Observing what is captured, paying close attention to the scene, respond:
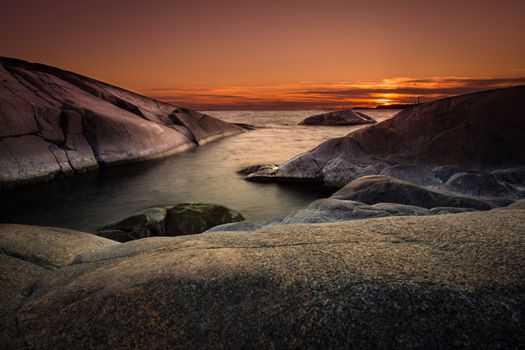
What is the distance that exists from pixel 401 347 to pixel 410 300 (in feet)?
0.87

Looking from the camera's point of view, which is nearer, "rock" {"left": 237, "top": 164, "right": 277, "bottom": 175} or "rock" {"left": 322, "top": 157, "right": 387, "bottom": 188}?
"rock" {"left": 322, "top": 157, "right": 387, "bottom": 188}

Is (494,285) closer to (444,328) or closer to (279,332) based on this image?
(444,328)

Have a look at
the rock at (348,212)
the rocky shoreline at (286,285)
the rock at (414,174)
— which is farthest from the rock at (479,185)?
the rock at (348,212)

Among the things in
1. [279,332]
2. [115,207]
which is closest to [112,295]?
[279,332]

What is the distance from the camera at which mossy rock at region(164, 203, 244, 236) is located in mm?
6316

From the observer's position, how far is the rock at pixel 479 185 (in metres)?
6.67

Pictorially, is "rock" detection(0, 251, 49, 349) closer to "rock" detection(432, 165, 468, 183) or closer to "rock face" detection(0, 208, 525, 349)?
"rock face" detection(0, 208, 525, 349)

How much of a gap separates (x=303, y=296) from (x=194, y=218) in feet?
16.0

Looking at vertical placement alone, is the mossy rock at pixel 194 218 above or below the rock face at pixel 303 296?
below

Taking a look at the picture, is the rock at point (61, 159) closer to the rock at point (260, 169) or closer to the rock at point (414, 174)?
the rock at point (260, 169)

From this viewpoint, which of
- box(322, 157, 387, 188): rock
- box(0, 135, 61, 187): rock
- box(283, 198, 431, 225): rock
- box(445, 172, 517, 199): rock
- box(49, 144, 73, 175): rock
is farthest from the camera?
box(49, 144, 73, 175): rock

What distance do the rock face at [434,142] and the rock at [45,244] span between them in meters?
7.26

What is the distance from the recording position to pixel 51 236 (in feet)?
11.8

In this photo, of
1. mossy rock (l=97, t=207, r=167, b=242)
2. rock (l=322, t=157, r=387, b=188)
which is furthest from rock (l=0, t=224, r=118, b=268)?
rock (l=322, t=157, r=387, b=188)
